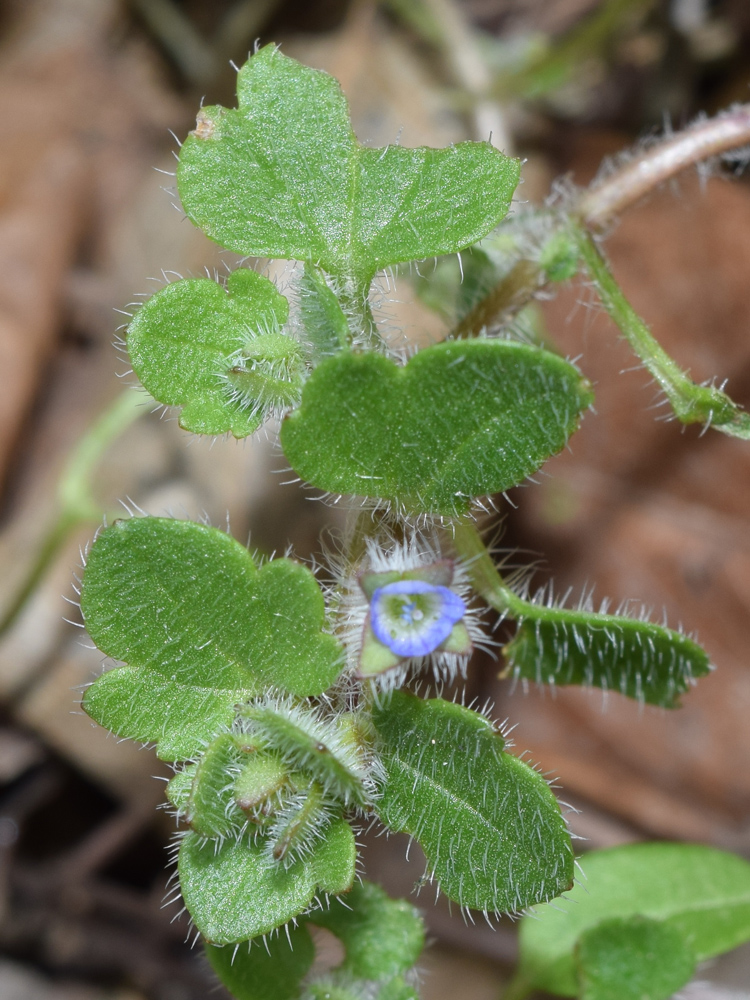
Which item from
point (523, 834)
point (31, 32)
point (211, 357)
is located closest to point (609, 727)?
point (523, 834)

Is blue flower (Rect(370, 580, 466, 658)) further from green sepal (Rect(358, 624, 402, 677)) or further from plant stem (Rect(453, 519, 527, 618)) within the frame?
plant stem (Rect(453, 519, 527, 618))

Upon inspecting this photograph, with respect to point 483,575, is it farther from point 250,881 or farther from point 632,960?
point 632,960

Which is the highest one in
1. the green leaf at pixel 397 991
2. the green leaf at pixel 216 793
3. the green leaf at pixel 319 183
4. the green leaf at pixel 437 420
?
the green leaf at pixel 319 183

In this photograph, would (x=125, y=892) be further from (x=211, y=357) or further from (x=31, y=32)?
(x=31, y=32)

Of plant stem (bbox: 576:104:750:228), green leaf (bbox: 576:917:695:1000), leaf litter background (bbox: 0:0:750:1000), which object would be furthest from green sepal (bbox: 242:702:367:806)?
leaf litter background (bbox: 0:0:750:1000)

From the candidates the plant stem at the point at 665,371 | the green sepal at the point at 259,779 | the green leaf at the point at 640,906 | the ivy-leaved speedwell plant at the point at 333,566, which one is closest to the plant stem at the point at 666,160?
the plant stem at the point at 665,371

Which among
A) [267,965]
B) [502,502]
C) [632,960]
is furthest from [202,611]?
[502,502]

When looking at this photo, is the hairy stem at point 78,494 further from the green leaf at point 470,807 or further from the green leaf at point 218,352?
the green leaf at point 470,807
